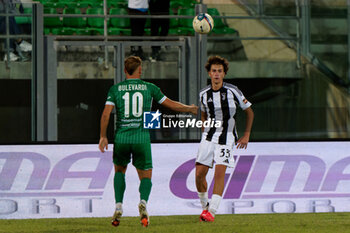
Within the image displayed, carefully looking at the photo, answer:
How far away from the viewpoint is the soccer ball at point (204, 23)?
948 centimetres

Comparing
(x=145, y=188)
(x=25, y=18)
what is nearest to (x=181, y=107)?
(x=145, y=188)

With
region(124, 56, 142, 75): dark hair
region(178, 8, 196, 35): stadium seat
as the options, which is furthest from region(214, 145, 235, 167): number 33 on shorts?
region(178, 8, 196, 35): stadium seat

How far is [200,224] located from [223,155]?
0.76m

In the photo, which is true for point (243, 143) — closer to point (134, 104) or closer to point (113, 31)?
point (134, 104)

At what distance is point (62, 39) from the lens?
32.2 feet

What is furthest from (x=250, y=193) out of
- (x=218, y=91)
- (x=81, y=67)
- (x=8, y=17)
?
(x=8, y=17)

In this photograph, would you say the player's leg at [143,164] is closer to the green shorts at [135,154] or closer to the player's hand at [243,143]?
the green shorts at [135,154]

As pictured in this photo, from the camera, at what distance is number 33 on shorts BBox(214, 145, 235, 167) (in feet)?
24.5

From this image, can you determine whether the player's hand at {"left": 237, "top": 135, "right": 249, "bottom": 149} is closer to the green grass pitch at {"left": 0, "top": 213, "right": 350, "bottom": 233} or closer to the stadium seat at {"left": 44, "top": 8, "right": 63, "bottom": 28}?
the green grass pitch at {"left": 0, "top": 213, "right": 350, "bottom": 233}

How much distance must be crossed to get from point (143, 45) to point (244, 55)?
4.76ft

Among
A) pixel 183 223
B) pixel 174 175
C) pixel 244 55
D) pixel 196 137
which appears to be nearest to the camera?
pixel 183 223

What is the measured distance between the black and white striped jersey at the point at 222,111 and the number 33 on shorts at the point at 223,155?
5 cm

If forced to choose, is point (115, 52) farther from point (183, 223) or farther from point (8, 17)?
point (183, 223)

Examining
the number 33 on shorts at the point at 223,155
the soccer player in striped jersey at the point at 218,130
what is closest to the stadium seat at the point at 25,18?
the soccer player in striped jersey at the point at 218,130
